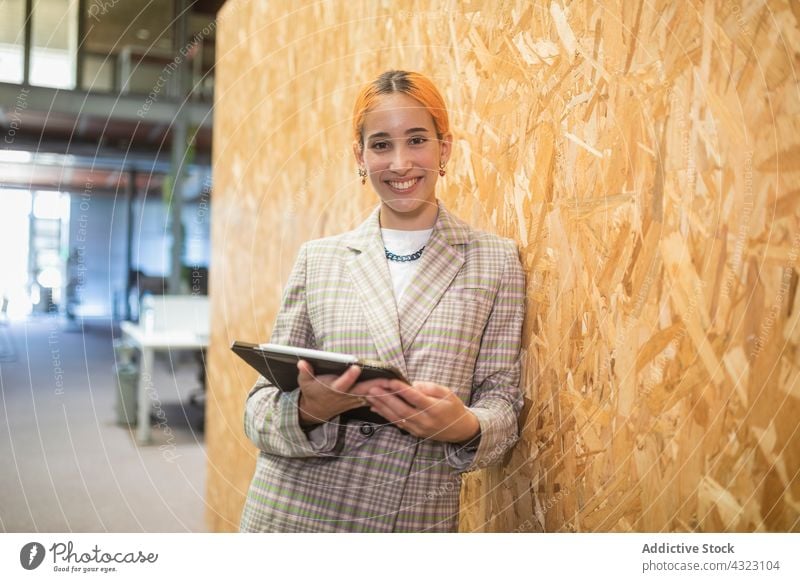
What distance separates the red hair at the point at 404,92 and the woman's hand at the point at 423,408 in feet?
1.23

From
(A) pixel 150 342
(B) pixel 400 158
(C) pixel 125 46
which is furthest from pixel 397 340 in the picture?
(A) pixel 150 342

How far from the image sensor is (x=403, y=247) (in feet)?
3.77

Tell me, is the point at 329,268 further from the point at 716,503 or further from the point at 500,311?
the point at 716,503

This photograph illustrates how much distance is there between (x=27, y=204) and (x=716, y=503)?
1.22 metres

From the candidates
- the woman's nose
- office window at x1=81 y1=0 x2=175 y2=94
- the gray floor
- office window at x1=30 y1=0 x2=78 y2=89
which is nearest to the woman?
the woman's nose

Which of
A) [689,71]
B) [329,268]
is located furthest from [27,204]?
[689,71]

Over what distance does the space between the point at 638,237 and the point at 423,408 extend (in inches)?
14.8

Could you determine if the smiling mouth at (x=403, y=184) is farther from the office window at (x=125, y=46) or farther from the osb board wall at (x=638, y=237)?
the office window at (x=125, y=46)
